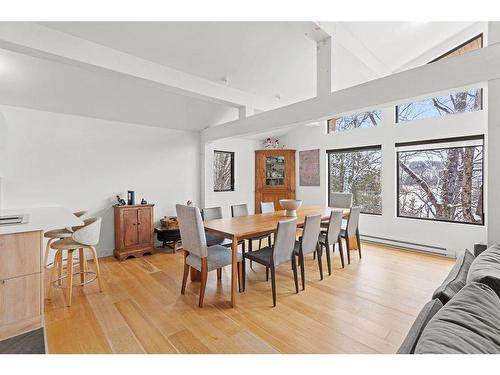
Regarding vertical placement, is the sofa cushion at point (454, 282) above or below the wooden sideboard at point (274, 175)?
below

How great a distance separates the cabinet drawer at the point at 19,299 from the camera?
1.81 meters

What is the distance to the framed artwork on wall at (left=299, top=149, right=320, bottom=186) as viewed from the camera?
18.5 ft

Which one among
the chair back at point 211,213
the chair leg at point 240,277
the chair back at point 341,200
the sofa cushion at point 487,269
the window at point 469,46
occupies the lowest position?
the chair leg at point 240,277

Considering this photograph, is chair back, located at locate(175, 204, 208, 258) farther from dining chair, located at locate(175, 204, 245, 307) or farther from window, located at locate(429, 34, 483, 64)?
window, located at locate(429, 34, 483, 64)

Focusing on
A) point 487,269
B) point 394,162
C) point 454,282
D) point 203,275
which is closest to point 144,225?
point 203,275

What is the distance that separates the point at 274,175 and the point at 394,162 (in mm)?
2660

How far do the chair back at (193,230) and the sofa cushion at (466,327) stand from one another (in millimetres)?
1847

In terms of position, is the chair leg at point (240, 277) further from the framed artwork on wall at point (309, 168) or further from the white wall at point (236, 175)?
the framed artwork on wall at point (309, 168)

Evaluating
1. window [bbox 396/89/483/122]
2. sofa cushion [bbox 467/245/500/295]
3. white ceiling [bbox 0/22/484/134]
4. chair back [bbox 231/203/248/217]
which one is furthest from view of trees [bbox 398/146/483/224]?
chair back [bbox 231/203/248/217]

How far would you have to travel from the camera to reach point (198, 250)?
7.90 feet

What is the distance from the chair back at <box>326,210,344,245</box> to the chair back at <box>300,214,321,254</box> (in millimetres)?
318

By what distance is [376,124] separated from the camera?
4.63m

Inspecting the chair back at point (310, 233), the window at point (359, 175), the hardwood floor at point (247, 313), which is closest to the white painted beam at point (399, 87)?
the chair back at point (310, 233)
